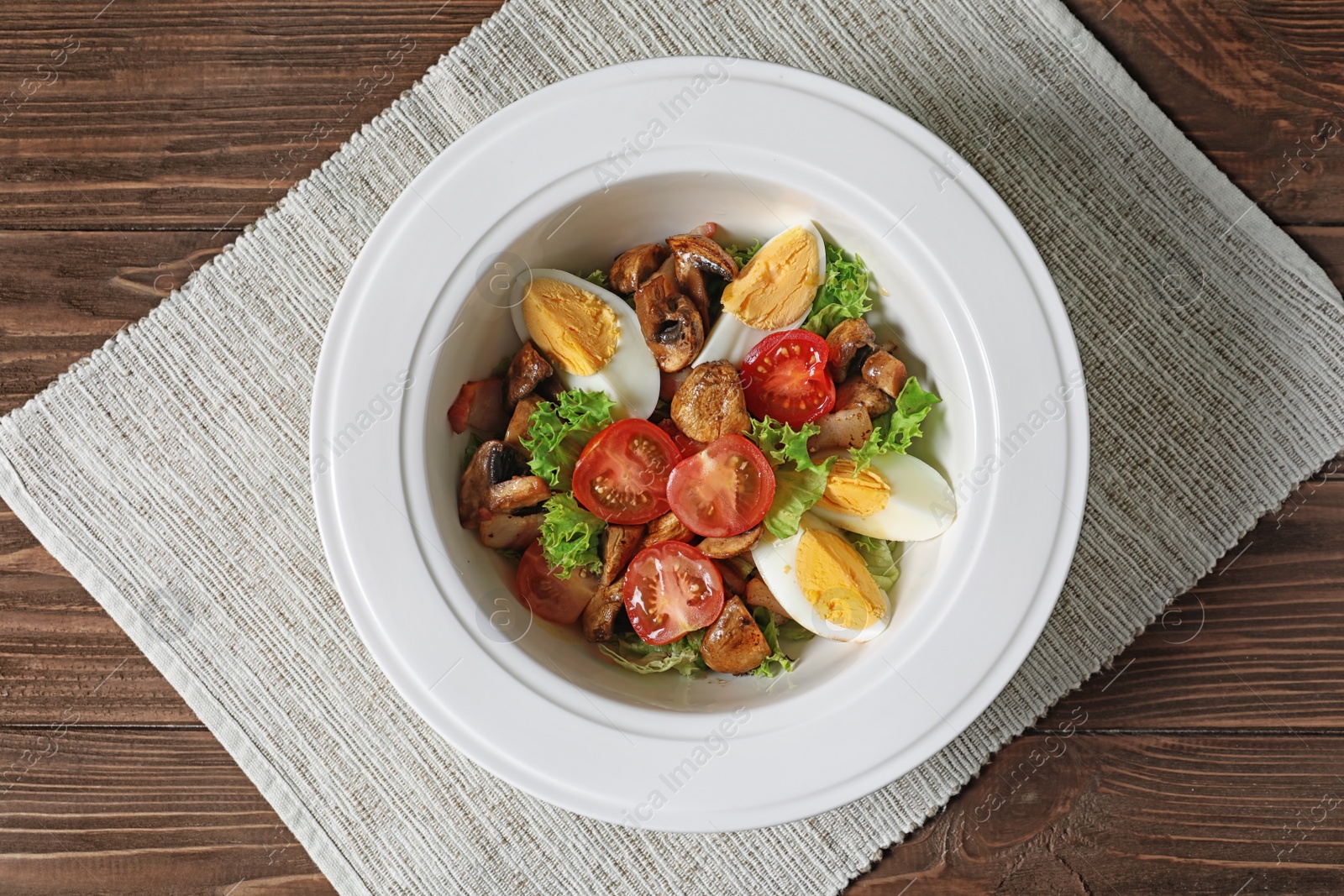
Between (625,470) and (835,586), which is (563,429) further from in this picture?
(835,586)

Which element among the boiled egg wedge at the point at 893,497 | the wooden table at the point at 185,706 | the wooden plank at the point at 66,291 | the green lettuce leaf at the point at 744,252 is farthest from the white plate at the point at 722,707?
the wooden plank at the point at 66,291

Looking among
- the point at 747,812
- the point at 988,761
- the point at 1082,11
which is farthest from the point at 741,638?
the point at 1082,11

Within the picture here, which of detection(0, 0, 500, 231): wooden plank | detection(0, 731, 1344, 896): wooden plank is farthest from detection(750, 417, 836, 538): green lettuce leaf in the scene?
detection(0, 0, 500, 231): wooden plank

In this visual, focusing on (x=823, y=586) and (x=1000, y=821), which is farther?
(x=1000, y=821)

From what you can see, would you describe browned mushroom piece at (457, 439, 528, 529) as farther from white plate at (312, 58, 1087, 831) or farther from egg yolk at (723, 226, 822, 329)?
egg yolk at (723, 226, 822, 329)

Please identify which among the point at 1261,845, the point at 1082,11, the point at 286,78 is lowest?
the point at 1261,845

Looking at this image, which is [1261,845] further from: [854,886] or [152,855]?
[152,855]

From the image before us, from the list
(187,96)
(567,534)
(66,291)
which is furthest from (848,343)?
(66,291)
